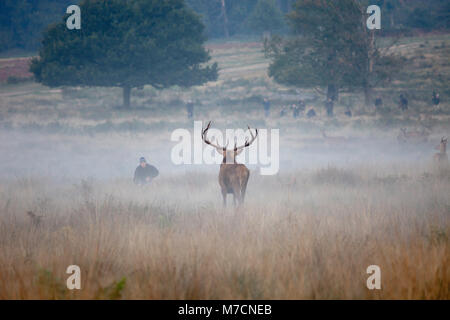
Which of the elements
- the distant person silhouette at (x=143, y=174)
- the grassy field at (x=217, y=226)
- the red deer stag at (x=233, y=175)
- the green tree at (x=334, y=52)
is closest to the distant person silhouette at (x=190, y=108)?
the green tree at (x=334, y=52)

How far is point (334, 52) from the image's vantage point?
41781mm

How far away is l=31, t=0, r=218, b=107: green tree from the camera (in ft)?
135

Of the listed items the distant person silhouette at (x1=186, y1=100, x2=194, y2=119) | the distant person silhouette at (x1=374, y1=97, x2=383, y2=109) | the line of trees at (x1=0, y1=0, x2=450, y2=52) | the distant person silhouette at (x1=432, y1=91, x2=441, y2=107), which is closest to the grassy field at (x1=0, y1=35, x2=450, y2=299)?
the distant person silhouette at (x1=186, y1=100, x2=194, y2=119)

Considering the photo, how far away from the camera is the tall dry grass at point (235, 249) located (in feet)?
15.7

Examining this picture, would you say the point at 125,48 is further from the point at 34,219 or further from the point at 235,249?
the point at 235,249

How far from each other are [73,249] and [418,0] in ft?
301

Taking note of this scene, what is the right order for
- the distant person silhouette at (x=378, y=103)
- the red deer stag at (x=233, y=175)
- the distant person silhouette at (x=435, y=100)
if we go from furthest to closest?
1. the distant person silhouette at (x=378, y=103)
2. the distant person silhouette at (x=435, y=100)
3. the red deer stag at (x=233, y=175)

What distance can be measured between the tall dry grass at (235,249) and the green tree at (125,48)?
3191cm

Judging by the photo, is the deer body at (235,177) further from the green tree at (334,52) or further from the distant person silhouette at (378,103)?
the distant person silhouette at (378,103)

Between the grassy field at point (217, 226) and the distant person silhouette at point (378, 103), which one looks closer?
the grassy field at point (217, 226)

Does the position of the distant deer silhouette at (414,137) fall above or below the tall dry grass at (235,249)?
above

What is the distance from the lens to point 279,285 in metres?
4.81

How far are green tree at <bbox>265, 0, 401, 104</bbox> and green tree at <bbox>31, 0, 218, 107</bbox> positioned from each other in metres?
7.87

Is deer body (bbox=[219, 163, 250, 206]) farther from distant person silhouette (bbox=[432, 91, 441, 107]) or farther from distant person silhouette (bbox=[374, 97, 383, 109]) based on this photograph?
distant person silhouette (bbox=[432, 91, 441, 107])
